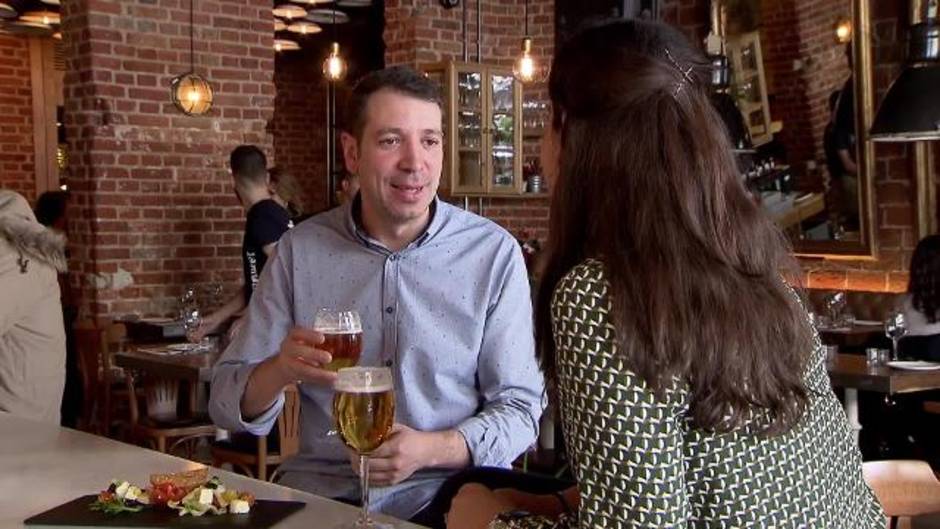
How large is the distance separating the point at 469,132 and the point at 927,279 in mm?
4247

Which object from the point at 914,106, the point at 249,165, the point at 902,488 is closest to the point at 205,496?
the point at 902,488

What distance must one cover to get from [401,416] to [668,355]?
103 centimetres

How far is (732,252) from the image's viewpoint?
4.83 feet

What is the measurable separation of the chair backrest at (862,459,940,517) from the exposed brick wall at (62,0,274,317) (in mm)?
5330

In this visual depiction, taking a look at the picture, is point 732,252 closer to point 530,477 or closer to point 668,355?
point 668,355

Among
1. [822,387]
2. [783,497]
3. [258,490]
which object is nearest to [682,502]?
[783,497]

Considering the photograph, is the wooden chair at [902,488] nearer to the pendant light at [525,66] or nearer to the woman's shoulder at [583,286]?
the woman's shoulder at [583,286]

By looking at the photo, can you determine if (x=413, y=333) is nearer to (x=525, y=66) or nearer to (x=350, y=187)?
(x=350, y=187)

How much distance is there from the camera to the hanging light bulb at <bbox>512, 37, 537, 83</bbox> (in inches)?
335

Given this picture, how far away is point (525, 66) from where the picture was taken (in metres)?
8.51

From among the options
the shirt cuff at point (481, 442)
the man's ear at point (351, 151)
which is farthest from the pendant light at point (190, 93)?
the shirt cuff at point (481, 442)

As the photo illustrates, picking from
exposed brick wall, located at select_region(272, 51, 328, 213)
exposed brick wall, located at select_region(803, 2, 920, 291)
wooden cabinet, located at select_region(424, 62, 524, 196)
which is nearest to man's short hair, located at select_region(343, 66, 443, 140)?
exposed brick wall, located at select_region(803, 2, 920, 291)

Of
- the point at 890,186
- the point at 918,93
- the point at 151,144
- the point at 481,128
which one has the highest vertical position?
the point at 481,128

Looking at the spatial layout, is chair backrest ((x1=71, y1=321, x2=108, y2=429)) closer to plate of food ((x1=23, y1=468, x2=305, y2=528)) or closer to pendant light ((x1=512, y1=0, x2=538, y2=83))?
pendant light ((x1=512, y1=0, x2=538, y2=83))
